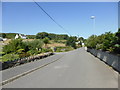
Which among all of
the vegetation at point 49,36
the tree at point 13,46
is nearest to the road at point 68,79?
the tree at point 13,46

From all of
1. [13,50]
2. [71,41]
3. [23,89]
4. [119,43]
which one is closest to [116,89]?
[23,89]

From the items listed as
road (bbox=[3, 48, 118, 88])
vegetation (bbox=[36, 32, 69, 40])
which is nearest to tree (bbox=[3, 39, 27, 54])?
road (bbox=[3, 48, 118, 88])

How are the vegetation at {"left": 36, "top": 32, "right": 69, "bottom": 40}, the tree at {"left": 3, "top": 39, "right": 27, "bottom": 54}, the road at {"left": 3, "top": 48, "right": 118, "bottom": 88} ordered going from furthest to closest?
the vegetation at {"left": 36, "top": 32, "right": 69, "bottom": 40} → the tree at {"left": 3, "top": 39, "right": 27, "bottom": 54} → the road at {"left": 3, "top": 48, "right": 118, "bottom": 88}

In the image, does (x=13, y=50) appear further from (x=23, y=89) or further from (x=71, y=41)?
(x=71, y=41)

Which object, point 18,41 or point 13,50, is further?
point 18,41

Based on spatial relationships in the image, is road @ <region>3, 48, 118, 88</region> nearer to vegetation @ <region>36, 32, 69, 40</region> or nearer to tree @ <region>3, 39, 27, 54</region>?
tree @ <region>3, 39, 27, 54</region>

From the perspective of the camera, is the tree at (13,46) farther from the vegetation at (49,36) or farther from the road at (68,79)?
the vegetation at (49,36)

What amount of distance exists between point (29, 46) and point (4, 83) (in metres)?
33.6

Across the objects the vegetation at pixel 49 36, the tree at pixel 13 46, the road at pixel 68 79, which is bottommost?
the road at pixel 68 79

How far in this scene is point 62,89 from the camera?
25.7ft

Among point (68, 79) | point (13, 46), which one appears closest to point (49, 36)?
point (13, 46)

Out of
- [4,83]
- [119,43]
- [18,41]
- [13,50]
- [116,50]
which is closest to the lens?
[4,83]

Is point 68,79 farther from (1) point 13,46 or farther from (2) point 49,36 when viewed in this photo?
(2) point 49,36

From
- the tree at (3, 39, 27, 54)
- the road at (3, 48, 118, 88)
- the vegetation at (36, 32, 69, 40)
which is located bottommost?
the road at (3, 48, 118, 88)
